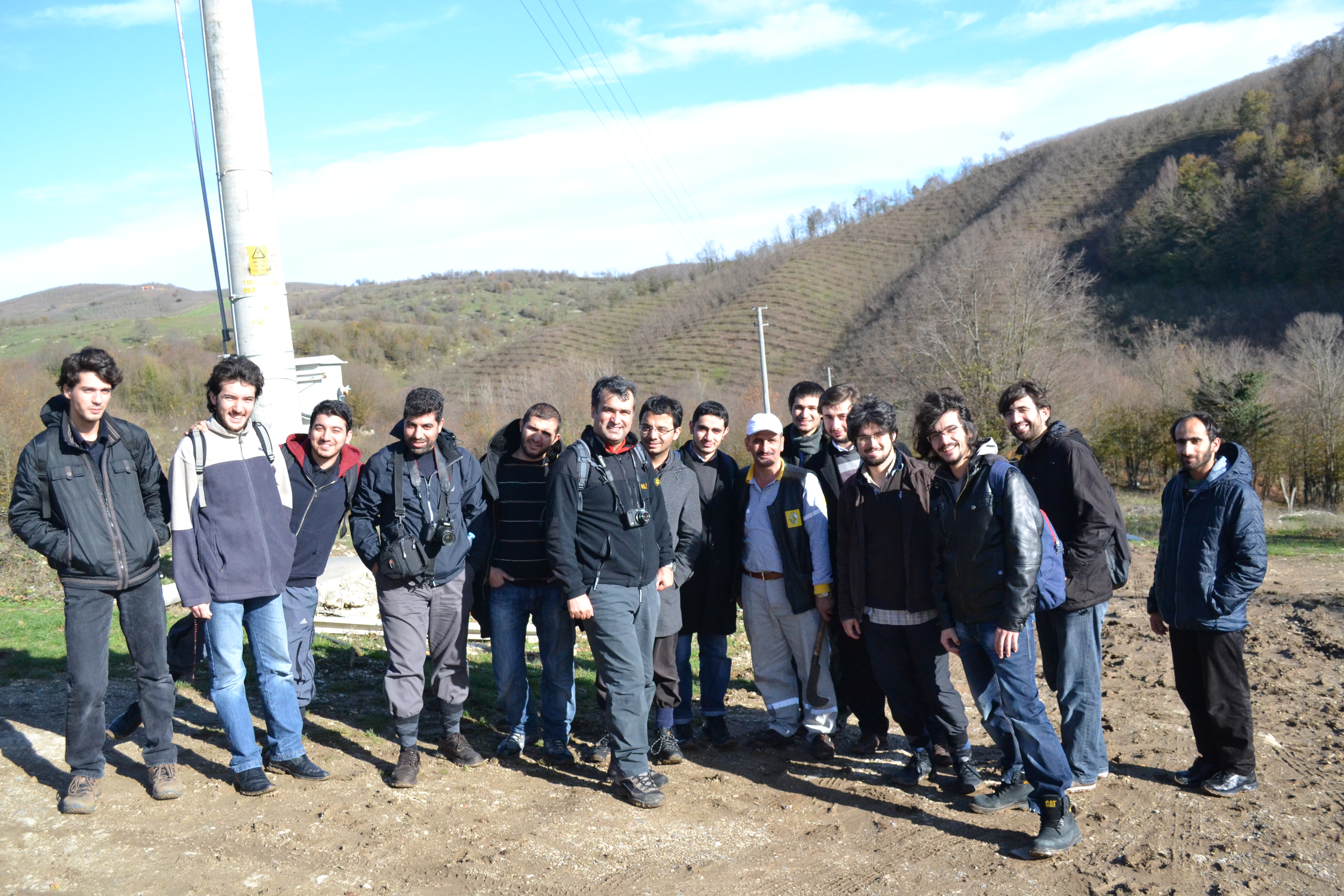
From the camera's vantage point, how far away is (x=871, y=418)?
4625mm

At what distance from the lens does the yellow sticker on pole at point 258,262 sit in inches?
235

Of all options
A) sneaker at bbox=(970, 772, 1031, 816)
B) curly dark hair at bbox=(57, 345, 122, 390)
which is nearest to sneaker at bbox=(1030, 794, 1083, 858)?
sneaker at bbox=(970, 772, 1031, 816)

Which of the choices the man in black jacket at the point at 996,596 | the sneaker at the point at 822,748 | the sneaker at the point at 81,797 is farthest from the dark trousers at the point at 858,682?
the sneaker at the point at 81,797

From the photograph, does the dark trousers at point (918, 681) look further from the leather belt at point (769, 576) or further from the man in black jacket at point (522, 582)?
the man in black jacket at point (522, 582)

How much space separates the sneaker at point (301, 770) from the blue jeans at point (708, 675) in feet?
6.64

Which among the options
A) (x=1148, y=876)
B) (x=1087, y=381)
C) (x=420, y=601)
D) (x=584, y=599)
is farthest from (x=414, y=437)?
(x=1087, y=381)

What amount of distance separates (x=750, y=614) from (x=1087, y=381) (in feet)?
115

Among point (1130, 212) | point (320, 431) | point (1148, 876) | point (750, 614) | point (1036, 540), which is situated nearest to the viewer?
point (1148, 876)

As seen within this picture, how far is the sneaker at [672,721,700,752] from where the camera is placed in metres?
5.38

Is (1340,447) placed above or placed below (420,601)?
below

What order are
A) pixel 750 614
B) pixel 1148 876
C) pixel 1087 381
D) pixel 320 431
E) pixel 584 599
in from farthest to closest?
pixel 1087 381, pixel 750 614, pixel 320 431, pixel 584 599, pixel 1148 876

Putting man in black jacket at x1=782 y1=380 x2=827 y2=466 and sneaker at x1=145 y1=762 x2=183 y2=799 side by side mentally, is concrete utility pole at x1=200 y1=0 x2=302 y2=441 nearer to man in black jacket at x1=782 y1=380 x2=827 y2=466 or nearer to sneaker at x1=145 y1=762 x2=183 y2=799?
sneaker at x1=145 y1=762 x2=183 y2=799

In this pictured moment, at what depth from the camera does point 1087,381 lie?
36.0 meters

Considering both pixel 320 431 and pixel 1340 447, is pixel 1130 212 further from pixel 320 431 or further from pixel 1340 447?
pixel 320 431
